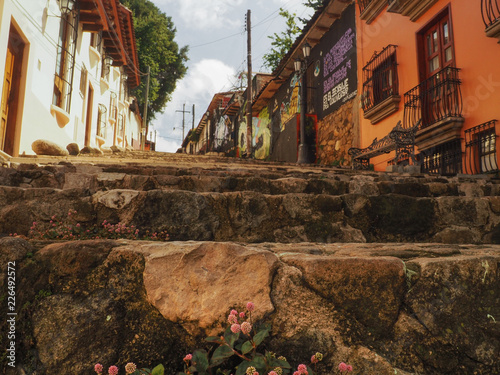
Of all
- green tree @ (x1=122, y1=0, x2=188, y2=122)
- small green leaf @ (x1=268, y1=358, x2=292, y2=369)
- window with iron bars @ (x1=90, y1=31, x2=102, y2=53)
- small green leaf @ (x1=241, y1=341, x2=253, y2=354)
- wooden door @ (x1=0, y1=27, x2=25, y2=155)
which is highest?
green tree @ (x1=122, y1=0, x2=188, y2=122)

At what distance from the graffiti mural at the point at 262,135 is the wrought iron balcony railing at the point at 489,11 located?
37.5ft

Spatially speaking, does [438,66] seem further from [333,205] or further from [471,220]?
[333,205]

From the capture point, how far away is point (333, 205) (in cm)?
239

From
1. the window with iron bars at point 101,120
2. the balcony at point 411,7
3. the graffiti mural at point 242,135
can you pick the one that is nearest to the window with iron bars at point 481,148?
the balcony at point 411,7

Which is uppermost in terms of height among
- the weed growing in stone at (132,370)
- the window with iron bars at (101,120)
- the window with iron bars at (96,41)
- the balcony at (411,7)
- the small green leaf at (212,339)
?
the window with iron bars at (96,41)

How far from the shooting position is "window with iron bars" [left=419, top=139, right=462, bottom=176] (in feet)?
21.1

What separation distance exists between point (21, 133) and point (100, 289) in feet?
19.2

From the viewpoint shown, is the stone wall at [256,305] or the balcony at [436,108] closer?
the stone wall at [256,305]

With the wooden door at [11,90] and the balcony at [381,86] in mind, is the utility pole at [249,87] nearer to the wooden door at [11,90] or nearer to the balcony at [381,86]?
the balcony at [381,86]

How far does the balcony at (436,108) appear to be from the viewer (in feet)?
20.8

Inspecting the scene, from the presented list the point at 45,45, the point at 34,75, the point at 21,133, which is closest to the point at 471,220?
the point at 21,133

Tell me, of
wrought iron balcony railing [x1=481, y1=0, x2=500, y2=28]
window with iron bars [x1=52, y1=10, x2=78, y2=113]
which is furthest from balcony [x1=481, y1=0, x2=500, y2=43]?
window with iron bars [x1=52, y1=10, x2=78, y2=113]

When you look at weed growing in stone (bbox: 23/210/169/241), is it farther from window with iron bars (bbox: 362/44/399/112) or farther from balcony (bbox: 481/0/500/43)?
window with iron bars (bbox: 362/44/399/112)

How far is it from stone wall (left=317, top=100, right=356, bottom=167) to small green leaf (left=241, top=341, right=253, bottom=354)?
365 inches
